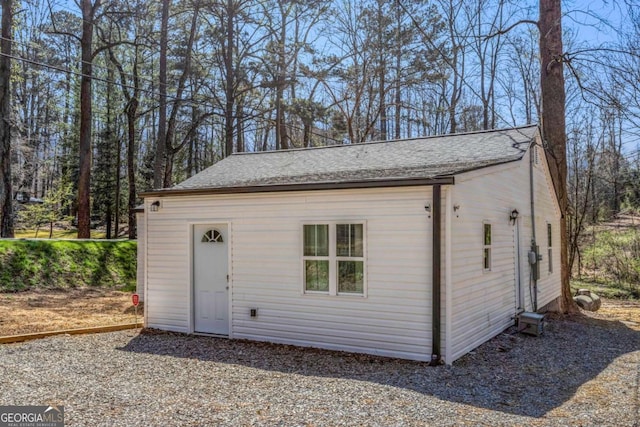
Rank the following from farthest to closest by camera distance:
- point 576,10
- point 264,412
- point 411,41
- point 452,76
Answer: point 452,76, point 411,41, point 576,10, point 264,412

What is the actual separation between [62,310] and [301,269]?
648 centimetres

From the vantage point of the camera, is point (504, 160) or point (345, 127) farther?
point (345, 127)

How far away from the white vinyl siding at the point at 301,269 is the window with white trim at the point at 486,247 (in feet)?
5.48

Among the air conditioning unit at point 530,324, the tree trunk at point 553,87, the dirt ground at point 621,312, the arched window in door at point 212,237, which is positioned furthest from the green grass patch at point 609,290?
the arched window in door at point 212,237

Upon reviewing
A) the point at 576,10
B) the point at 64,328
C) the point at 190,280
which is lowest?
the point at 64,328

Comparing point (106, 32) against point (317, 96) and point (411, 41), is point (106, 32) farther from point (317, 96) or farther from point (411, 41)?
point (411, 41)

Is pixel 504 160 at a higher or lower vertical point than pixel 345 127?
lower

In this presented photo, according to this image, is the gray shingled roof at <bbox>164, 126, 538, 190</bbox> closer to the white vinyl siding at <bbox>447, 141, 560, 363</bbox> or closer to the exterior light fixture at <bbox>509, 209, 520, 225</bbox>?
the white vinyl siding at <bbox>447, 141, 560, 363</bbox>

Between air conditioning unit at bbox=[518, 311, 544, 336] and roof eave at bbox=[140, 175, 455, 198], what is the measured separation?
3616 mm

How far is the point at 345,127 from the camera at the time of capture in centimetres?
2131

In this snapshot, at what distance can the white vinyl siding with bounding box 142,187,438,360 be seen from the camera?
252 inches

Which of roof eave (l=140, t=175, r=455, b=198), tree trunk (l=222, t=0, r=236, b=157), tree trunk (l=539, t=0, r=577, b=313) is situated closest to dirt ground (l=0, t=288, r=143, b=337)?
roof eave (l=140, t=175, r=455, b=198)

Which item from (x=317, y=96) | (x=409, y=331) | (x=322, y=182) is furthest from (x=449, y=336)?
(x=317, y=96)

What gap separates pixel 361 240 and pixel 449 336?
69.1 inches
